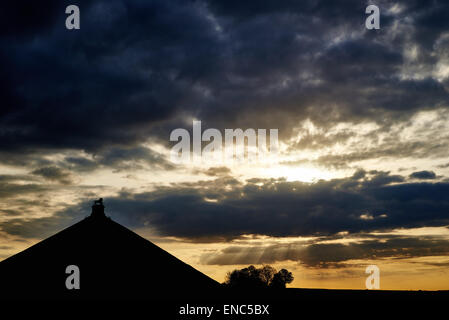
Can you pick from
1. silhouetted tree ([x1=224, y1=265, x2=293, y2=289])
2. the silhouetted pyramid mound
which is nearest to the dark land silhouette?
the silhouetted pyramid mound

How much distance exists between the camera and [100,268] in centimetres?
2375

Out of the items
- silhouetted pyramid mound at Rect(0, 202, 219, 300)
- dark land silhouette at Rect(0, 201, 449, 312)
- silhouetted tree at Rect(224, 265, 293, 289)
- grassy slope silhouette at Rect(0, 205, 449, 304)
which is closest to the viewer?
dark land silhouette at Rect(0, 201, 449, 312)

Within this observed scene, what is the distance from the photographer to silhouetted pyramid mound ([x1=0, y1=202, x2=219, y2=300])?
22.8 metres

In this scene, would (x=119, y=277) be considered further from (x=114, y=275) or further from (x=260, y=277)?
(x=260, y=277)

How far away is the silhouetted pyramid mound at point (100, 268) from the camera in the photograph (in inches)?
896

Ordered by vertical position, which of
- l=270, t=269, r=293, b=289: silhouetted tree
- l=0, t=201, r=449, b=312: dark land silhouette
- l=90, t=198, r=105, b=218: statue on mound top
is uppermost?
l=90, t=198, r=105, b=218: statue on mound top

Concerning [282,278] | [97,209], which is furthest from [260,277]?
[97,209]

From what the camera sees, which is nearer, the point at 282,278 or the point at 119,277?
the point at 119,277

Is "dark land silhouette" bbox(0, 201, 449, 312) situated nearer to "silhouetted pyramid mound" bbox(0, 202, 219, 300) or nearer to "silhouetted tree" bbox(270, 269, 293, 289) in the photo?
"silhouetted pyramid mound" bbox(0, 202, 219, 300)

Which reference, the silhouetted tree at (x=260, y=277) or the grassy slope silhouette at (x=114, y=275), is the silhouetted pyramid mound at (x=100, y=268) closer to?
the grassy slope silhouette at (x=114, y=275)

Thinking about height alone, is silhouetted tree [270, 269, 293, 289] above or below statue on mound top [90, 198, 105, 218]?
below

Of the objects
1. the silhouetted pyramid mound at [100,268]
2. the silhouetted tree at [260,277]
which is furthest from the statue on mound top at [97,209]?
the silhouetted tree at [260,277]
